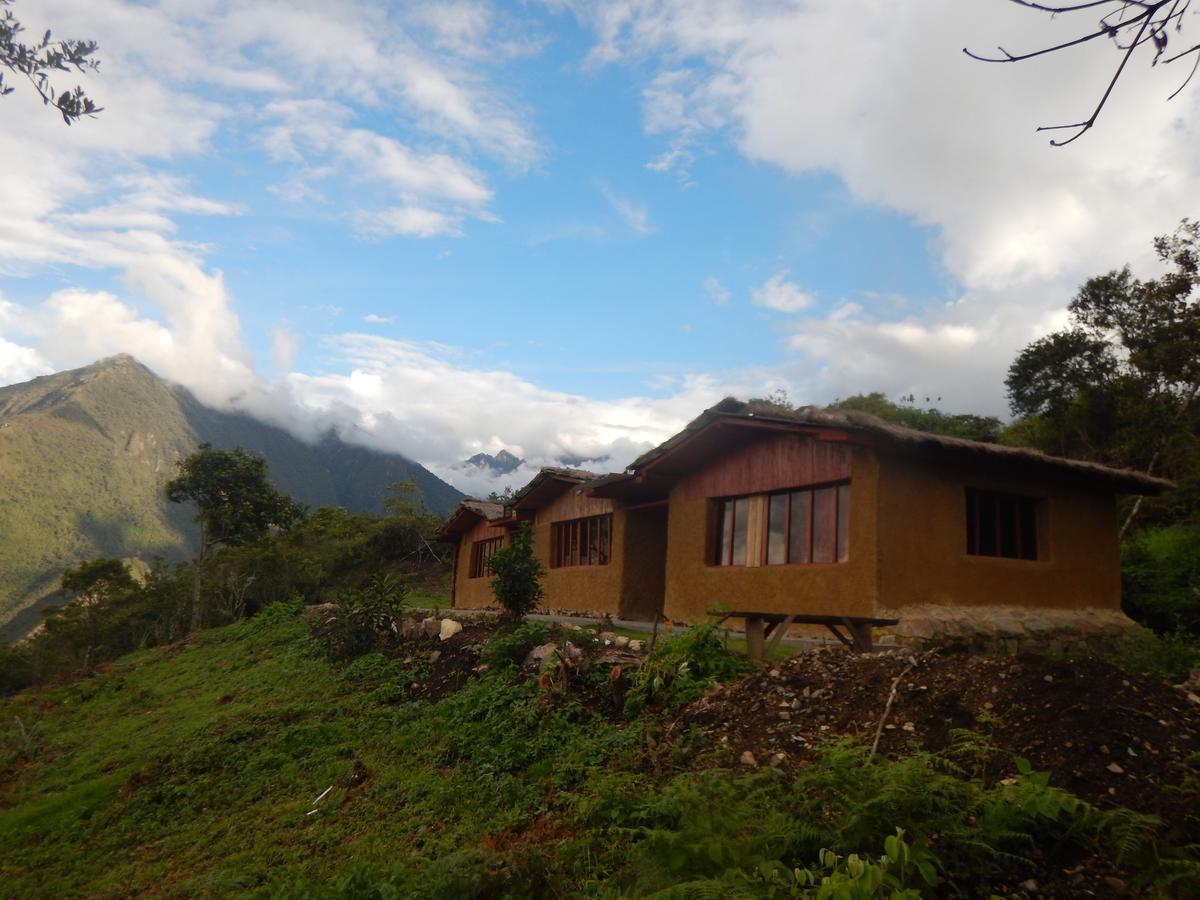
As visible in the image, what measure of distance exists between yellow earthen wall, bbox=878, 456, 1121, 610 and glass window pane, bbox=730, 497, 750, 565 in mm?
3284

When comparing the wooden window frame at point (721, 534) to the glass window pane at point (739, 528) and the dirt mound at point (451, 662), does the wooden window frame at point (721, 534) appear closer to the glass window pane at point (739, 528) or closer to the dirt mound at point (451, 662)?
the glass window pane at point (739, 528)

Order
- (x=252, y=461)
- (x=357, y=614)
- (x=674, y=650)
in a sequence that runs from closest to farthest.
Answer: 1. (x=674, y=650)
2. (x=357, y=614)
3. (x=252, y=461)

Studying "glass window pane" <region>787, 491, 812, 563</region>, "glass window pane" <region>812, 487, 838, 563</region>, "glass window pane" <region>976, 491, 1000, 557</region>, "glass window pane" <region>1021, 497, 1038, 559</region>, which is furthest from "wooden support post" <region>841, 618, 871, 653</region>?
"glass window pane" <region>1021, 497, 1038, 559</region>

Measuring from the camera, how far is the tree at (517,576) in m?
14.1

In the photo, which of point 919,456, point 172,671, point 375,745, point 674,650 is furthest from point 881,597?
point 172,671

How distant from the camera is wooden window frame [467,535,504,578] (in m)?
26.7

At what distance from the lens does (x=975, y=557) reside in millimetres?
12086

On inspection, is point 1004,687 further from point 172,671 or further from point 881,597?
point 172,671

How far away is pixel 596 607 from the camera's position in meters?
19.1

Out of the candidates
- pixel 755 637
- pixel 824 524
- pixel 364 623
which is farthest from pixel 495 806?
pixel 364 623

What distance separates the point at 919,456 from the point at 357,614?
10061mm

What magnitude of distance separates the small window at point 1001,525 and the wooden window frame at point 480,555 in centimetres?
1653

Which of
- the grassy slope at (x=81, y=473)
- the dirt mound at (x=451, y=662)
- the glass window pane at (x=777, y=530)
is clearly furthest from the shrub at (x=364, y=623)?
the grassy slope at (x=81, y=473)

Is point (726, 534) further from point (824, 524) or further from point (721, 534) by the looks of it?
point (824, 524)
